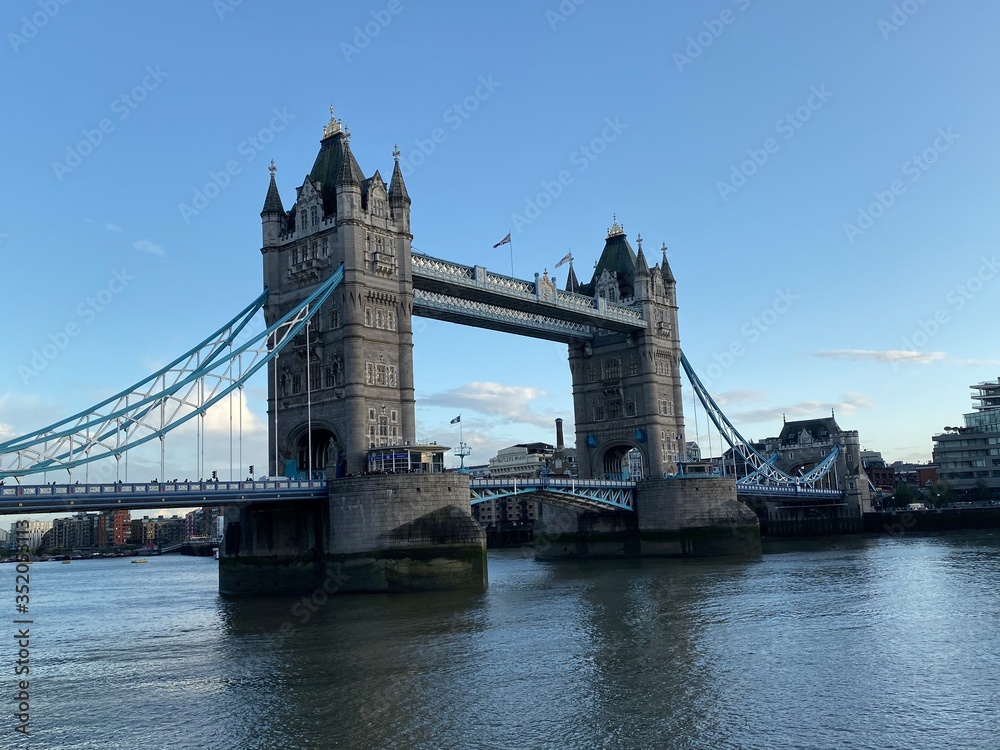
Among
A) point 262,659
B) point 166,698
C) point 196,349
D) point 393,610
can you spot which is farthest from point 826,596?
point 196,349

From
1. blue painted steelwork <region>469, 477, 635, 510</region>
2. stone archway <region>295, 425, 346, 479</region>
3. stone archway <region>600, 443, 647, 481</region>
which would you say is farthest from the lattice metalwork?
blue painted steelwork <region>469, 477, 635, 510</region>

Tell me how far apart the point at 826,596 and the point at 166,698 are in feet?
91.0

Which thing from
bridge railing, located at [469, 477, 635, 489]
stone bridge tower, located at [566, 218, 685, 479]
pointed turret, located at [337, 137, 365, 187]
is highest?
pointed turret, located at [337, 137, 365, 187]

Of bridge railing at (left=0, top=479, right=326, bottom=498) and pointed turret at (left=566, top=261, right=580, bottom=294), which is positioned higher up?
pointed turret at (left=566, top=261, right=580, bottom=294)

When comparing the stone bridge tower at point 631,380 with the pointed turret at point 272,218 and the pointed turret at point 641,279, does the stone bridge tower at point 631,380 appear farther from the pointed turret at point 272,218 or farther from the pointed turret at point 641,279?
the pointed turret at point 272,218

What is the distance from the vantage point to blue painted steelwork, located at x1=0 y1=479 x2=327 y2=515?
37625mm

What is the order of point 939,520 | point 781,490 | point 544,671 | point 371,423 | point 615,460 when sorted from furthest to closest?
point 939,520 → point 781,490 → point 615,460 → point 371,423 → point 544,671

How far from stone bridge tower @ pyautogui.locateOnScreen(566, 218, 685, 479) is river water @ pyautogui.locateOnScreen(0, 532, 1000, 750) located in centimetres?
3073

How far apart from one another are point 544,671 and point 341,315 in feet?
102

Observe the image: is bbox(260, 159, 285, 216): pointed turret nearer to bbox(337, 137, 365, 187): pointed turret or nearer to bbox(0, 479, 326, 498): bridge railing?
bbox(337, 137, 365, 187): pointed turret

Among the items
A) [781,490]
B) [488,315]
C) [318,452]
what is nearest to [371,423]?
[318,452]

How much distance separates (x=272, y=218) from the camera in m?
56.4

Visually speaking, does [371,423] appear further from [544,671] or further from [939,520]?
[939,520]

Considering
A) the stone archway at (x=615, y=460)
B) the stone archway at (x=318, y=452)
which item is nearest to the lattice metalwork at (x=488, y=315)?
the stone archway at (x=318, y=452)
